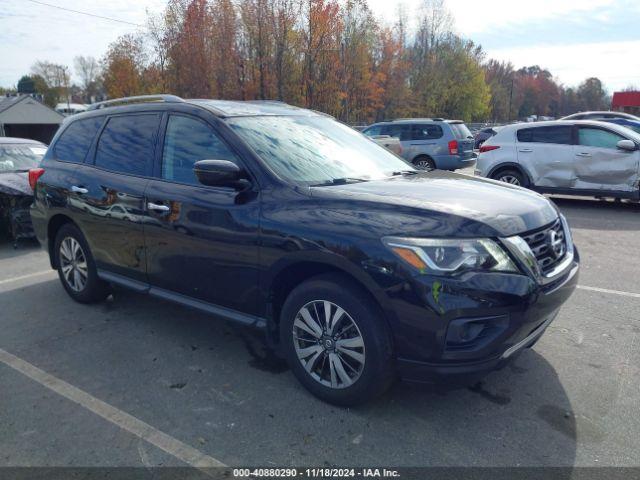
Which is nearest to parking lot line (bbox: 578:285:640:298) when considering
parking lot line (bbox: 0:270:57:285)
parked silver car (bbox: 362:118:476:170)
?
parking lot line (bbox: 0:270:57:285)

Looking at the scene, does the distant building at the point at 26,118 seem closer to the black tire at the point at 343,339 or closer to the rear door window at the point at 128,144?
the rear door window at the point at 128,144

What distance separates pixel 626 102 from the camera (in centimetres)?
4966

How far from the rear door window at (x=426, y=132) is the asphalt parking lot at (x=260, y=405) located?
36.5ft

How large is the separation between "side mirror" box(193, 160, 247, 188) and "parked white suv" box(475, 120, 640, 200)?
8680 mm

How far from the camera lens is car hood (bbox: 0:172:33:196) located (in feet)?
24.1

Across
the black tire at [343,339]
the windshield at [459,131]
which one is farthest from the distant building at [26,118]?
the black tire at [343,339]

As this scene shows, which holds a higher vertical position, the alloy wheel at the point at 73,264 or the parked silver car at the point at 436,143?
the parked silver car at the point at 436,143

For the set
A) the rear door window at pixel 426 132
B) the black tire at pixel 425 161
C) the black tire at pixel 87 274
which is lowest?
the black tire at pixel 87 274

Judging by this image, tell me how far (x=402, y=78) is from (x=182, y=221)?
5151cm

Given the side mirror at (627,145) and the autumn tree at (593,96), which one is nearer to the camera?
the side mirror at (627,145)

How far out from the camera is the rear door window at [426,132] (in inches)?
595

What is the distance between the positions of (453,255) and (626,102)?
5692cm

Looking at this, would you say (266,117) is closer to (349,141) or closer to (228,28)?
(349,141)

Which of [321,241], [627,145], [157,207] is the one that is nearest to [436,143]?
[627,145]
